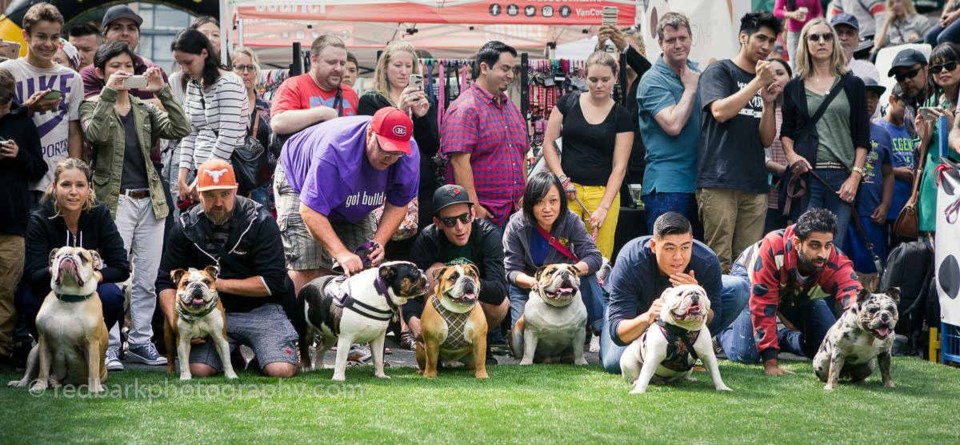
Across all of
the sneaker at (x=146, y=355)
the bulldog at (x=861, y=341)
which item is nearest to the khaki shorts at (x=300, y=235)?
the sneaker at (x=146, y=355)

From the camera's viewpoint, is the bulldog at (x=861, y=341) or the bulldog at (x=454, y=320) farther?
the bulldog at (x=454, y=320)

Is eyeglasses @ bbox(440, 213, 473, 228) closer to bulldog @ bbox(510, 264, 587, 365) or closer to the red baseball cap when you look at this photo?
bulldog @ bbox(510, 264, 587, 365)

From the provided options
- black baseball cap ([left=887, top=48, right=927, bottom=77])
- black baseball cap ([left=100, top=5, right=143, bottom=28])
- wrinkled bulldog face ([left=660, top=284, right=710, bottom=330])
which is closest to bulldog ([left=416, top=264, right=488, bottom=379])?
wrinkled bulldog face ([left=660, top=284, right=710, bottom=330])

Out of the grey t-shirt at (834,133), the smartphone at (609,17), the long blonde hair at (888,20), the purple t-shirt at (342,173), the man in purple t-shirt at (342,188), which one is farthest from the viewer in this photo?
the long blonde hair at (888,20)

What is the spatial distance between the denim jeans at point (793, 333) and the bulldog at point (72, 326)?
3.96m

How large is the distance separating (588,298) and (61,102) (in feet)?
12.1

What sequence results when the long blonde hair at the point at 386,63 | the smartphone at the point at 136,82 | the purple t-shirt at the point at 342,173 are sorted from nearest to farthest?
1. the purple t-shirt at the point at 342,173
2. the smartphone at the point at 136,82
3. the long blonde hair at the point at 386,63

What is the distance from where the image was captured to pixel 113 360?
6.84 m

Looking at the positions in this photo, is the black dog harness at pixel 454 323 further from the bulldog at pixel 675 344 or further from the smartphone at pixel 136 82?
the smartphone at pixel 136 82

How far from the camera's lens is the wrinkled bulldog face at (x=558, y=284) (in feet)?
22.8

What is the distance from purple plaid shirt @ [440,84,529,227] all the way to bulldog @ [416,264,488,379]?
1.63 meters

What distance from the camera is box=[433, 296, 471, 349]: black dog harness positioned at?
258 inches

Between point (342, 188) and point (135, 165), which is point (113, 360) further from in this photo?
point (342, 188)

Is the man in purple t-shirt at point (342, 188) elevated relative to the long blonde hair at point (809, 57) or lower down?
lower down
